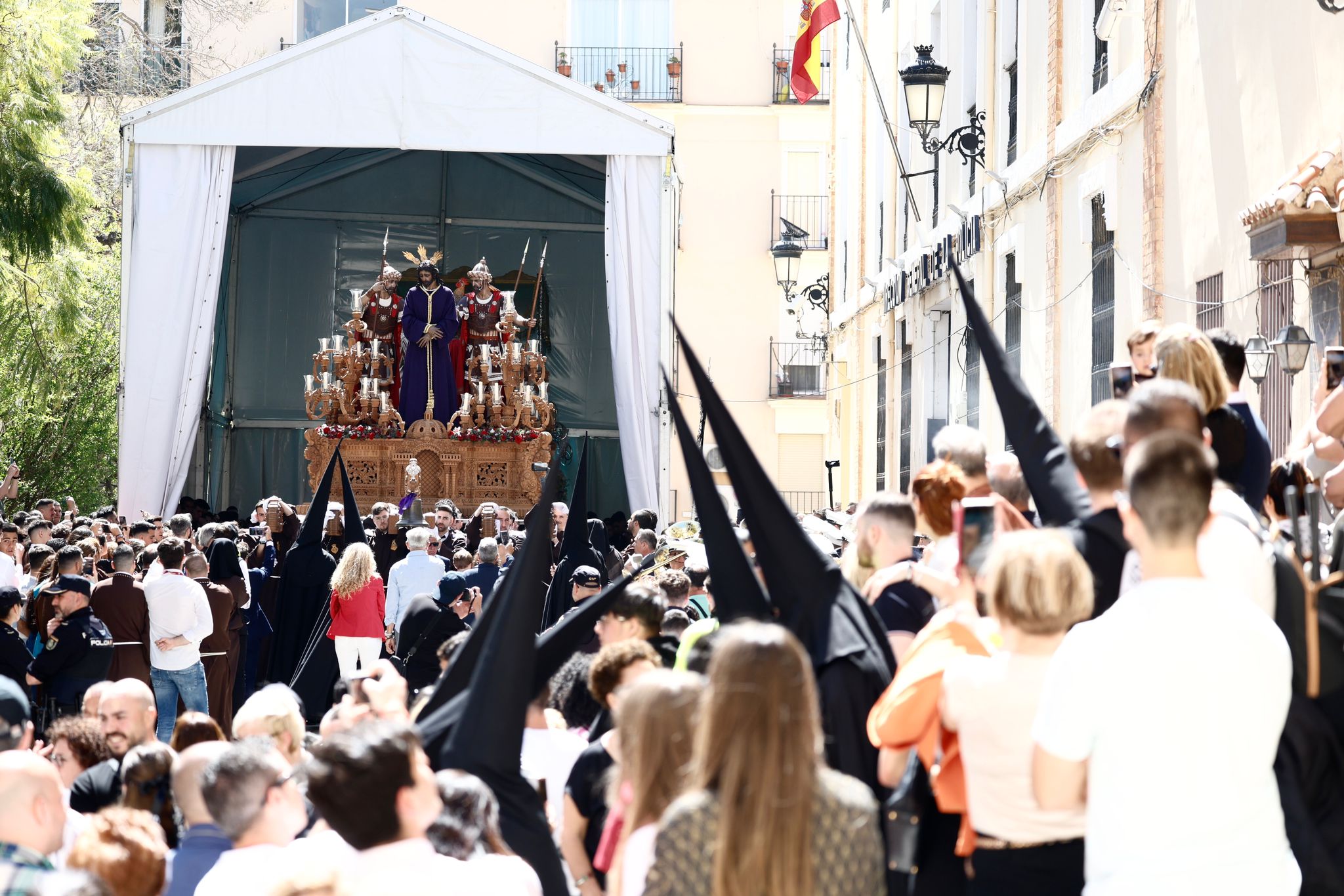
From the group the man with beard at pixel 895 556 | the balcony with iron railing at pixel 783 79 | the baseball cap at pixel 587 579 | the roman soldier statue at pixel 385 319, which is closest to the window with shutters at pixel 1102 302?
the baseball cap at pixel 587 579

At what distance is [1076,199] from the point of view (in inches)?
557

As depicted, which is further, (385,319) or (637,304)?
(385,319)

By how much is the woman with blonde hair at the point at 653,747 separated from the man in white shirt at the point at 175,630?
7.96 m

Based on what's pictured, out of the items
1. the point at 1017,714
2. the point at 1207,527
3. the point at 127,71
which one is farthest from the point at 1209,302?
the point at 127,71

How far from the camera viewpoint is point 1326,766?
4.06 m

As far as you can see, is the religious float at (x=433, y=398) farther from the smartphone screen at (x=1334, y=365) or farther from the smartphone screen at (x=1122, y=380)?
the smartphone screen at (x=1122, y=380)

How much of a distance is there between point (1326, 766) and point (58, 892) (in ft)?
9.53

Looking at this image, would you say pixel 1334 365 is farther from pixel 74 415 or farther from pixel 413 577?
pixel 74 415

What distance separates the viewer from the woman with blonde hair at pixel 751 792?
303 centimetres

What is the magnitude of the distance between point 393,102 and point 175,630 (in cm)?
936

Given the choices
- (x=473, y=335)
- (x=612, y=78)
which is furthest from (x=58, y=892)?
Answer: (x=612, y=78)

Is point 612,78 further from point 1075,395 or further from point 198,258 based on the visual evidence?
point 1075,395

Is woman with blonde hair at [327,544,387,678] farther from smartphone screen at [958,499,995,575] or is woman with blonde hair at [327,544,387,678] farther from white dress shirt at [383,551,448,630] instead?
smartphone screen at [958,499,995,575]

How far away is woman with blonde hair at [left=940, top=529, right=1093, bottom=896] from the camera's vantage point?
11.7ft
